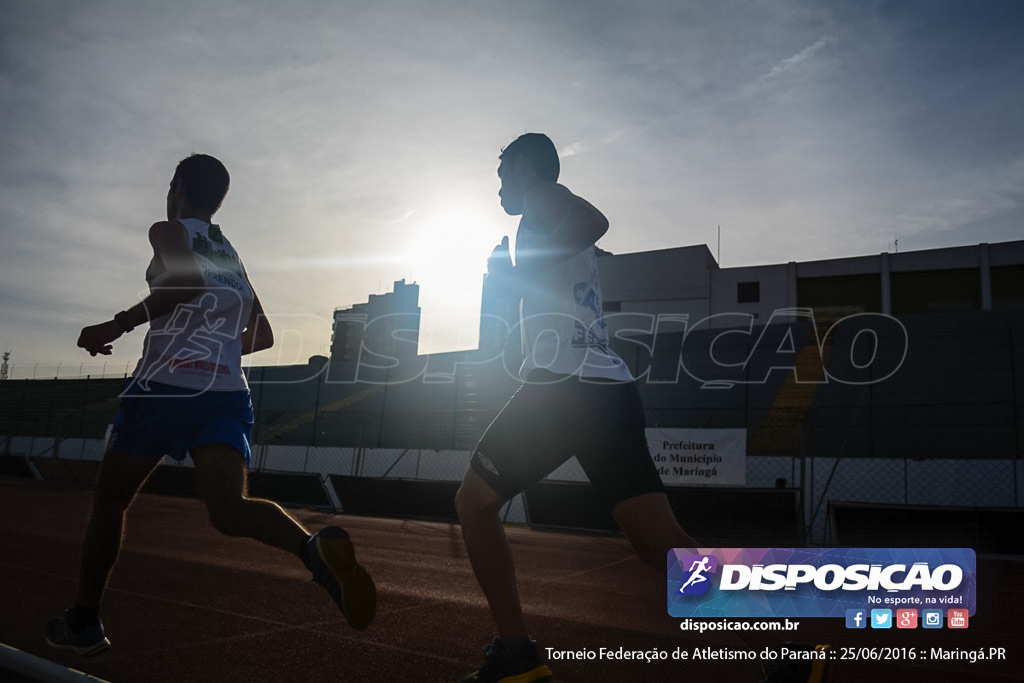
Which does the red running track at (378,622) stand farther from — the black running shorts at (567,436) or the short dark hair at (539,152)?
the short dark hair at (539,152)

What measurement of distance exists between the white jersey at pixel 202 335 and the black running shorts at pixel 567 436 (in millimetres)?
1174

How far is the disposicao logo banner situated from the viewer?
106 inches

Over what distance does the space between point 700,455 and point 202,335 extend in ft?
36.8

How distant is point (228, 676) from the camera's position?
115 inches

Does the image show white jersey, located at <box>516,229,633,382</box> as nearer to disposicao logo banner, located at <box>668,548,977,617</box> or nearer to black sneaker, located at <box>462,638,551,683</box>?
disposicao logo banner, located at <box>668,548,977,617</box>

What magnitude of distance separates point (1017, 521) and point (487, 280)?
1069cm

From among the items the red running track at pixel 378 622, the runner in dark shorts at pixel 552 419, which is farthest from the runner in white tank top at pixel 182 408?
the runner in dark shorts at pixel 552 419

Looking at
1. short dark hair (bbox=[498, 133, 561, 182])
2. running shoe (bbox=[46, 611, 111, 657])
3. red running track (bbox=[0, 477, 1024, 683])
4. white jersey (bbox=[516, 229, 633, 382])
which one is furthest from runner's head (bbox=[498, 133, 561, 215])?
running shoe (bbox=[46, 611, 111, 657])

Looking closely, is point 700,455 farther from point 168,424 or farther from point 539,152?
point 168,424

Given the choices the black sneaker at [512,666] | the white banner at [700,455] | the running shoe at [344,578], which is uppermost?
the white banner at [700,455]

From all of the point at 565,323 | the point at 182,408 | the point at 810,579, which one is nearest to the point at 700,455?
the point at 810,579

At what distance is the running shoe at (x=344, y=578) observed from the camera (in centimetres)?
254

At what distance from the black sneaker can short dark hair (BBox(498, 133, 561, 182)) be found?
166 centimetres

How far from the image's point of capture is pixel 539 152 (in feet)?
9.00
